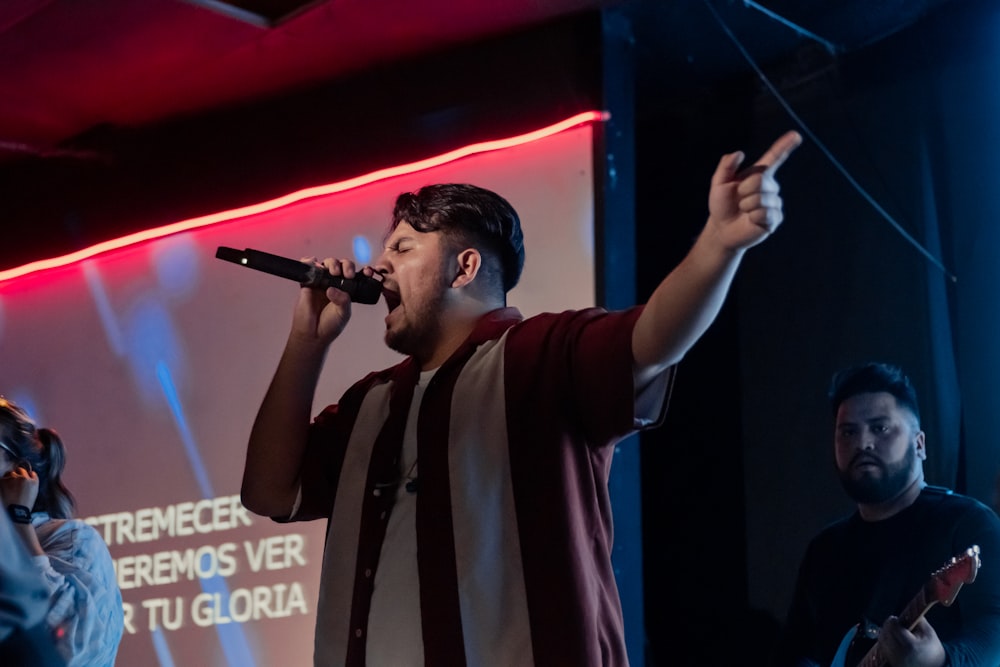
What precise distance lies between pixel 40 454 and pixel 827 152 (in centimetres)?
207

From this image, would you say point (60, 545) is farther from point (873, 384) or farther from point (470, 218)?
point (873, 384)

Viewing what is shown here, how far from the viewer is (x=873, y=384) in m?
3.05

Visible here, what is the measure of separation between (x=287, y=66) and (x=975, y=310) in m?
2.19

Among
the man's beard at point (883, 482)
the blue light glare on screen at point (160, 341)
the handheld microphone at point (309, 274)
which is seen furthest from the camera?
the blue light glare on screen at point (160, 341)

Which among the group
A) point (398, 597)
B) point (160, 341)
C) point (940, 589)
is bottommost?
point (940, 589)

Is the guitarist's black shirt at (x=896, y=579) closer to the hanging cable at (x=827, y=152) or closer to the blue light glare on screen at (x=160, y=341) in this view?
the hanging cable at (x=827, y=152)

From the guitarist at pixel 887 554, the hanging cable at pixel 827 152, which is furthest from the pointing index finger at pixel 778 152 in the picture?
the hanging cable at pixel 827 152

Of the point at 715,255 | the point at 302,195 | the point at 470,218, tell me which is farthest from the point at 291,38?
the point at 715,255

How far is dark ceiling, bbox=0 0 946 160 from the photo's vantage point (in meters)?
3.53

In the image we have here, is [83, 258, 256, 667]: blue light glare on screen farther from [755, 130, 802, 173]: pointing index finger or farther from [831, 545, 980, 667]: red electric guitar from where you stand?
[755, 130, 802, 173]: pointing index finger

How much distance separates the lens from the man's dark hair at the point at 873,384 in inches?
117

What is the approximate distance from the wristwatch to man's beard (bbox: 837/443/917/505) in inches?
70.8

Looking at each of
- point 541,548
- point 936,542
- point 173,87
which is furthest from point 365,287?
point 173,87

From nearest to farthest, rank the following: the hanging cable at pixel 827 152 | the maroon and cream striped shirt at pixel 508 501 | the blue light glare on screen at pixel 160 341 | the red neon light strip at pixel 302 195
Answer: the maroon and cream striped shirt at pixel 508 501, the hanging cable at pixel 827 152, the red neon light strip at pixel 302 195, the blue light glare on screen at pixel 160 341
